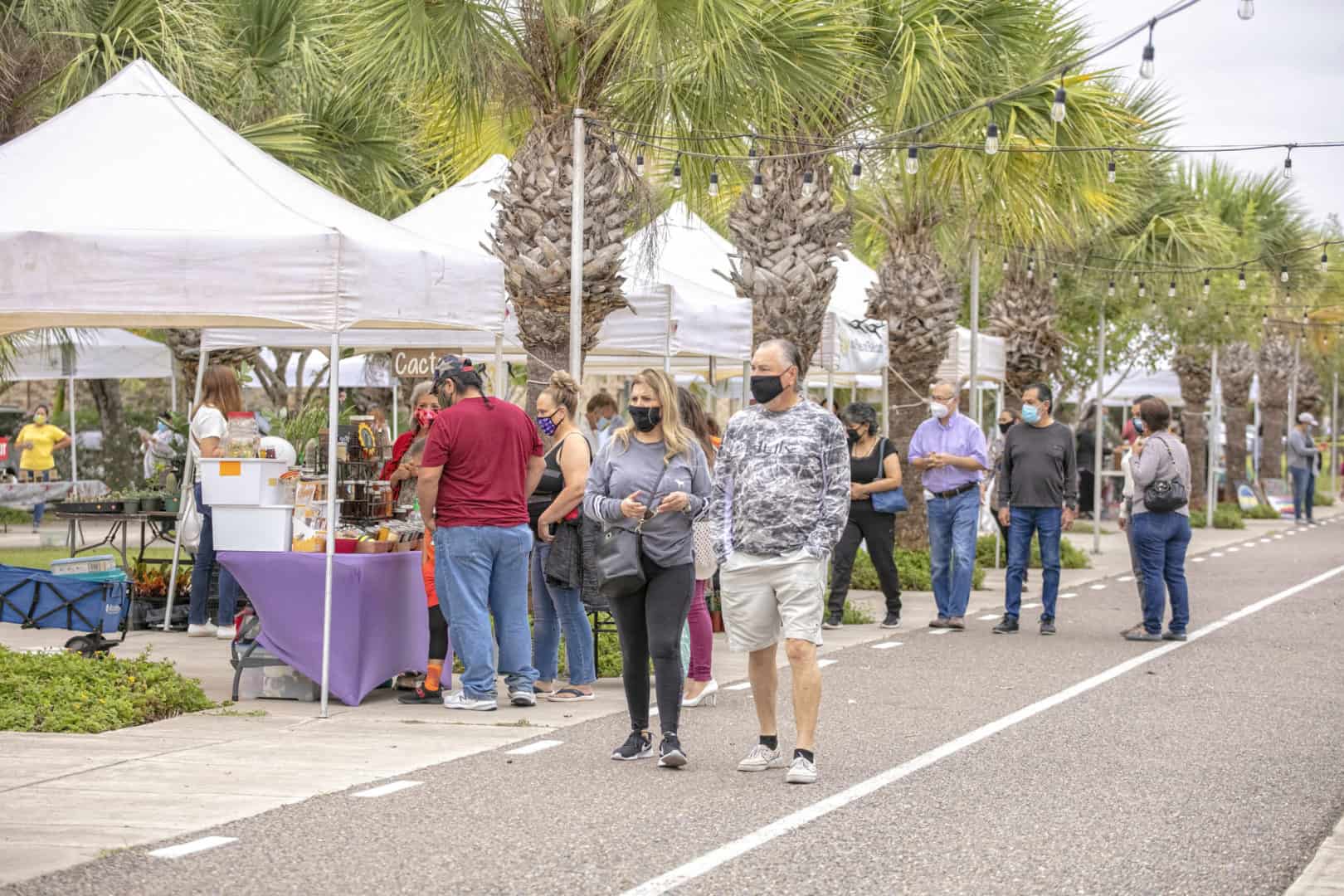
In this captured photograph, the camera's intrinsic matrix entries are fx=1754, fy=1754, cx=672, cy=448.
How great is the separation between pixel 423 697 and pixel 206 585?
141 inches

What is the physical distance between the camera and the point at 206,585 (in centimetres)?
1285

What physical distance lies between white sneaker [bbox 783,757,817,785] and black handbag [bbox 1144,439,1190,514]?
6.49m

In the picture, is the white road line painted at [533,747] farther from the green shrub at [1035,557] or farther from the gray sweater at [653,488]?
the green shrub at [1035,557]

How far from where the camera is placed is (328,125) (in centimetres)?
2041

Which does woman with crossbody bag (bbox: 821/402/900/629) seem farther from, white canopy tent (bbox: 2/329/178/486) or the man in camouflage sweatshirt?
white canopy tent (bbox: 2/329/178/486)

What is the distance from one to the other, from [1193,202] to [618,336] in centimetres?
1692

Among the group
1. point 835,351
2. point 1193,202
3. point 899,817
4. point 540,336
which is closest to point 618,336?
point 540,336

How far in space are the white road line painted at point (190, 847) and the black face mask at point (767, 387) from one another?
2.89 meters

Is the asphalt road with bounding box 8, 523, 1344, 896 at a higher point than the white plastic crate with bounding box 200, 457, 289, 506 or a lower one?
lower

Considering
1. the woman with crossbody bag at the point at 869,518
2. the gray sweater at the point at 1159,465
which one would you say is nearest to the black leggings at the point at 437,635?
the woman with crossbody bag at the point at 869,518

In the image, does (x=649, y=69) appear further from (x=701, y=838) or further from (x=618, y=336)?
(x=701, y=838)

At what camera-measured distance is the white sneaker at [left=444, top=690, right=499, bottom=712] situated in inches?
378

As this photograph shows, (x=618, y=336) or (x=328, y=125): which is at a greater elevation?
(x=328, y=125)

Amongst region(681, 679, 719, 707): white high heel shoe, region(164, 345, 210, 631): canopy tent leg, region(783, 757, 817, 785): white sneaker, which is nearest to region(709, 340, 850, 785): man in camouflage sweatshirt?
region(783, 757, 817, 785): white sneaker
